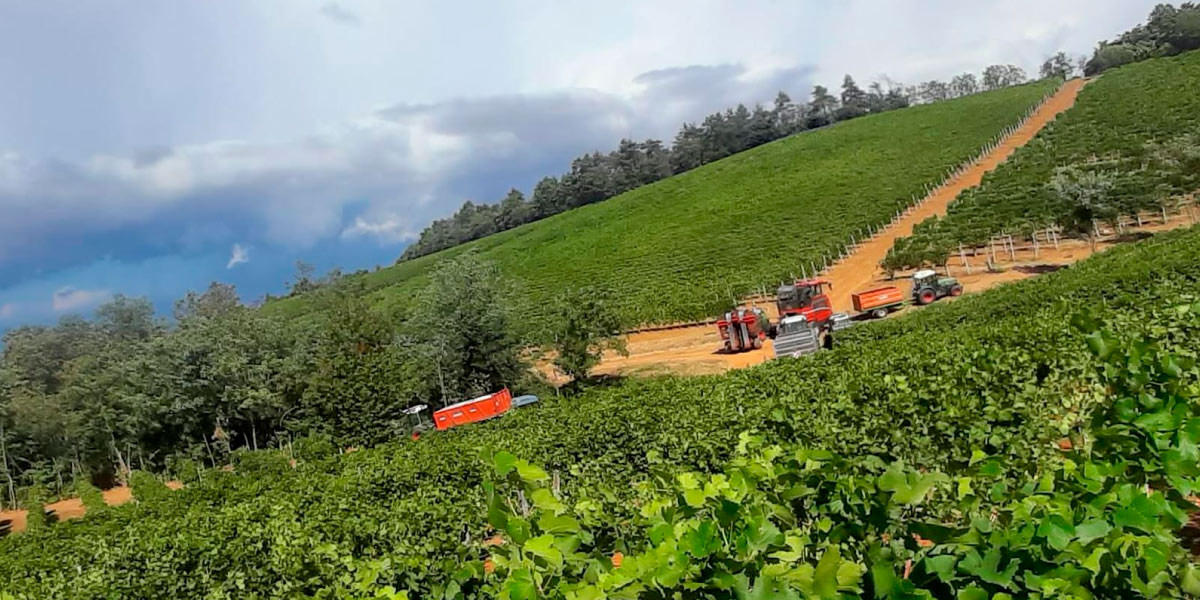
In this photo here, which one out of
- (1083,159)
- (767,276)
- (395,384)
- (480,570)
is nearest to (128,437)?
(395,384)

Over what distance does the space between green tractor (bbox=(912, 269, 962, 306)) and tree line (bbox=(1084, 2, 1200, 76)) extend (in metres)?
75.9

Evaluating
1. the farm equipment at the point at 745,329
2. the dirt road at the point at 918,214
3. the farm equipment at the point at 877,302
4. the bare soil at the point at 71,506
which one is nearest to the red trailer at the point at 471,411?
the farm equipment at the point at 745,329

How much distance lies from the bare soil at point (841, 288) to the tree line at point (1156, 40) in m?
42.9

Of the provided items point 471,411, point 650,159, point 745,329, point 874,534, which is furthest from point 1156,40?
point 874,534

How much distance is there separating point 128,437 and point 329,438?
23852 mm

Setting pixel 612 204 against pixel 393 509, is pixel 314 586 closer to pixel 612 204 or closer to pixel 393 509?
pixel 393 509

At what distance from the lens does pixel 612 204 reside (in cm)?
8344

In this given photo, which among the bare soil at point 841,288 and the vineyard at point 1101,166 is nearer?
the bare soil at point 841,288

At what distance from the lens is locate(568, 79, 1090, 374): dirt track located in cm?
3009

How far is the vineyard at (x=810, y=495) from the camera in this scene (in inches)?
71.5

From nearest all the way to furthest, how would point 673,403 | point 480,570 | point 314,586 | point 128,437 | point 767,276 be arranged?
point 480,570, point 314,586, point 673,403, point 128,437, point 767,276

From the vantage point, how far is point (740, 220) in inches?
2473

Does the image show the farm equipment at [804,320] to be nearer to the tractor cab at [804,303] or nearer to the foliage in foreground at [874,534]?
the tractor cab at [804,303]

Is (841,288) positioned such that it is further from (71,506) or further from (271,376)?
(71,506)
